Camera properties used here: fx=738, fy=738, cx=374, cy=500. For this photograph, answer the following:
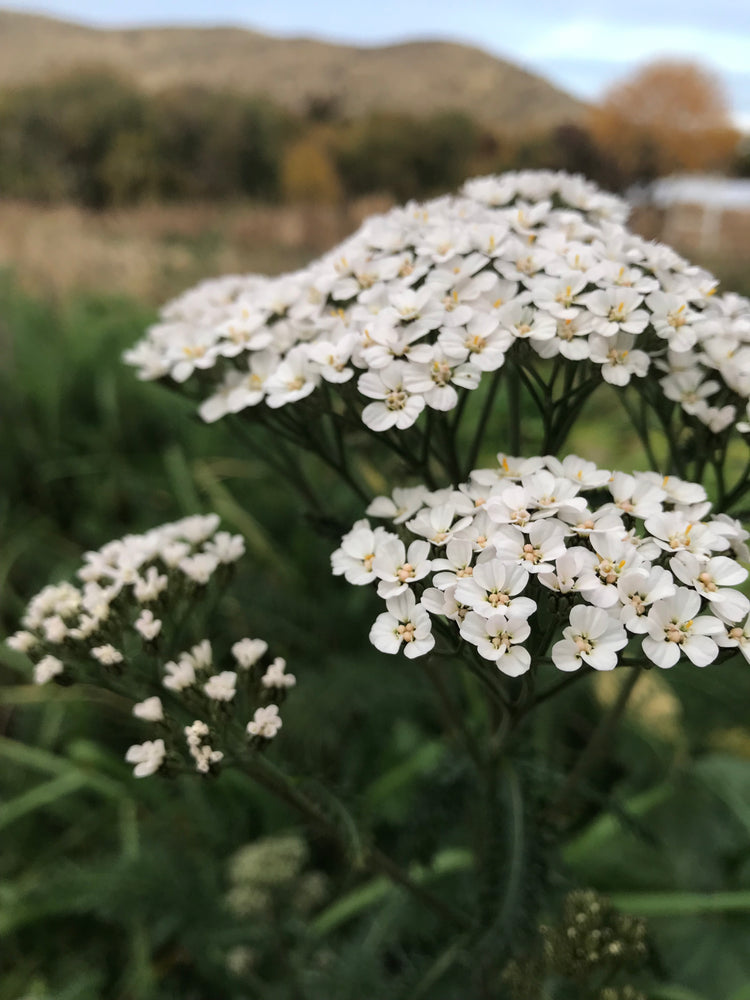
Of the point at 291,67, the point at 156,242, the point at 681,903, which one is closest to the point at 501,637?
the point at 681,903

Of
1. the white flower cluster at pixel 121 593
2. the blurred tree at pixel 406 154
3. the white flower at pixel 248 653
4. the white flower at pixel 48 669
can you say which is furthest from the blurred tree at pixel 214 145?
the white flower at pixel 248 653

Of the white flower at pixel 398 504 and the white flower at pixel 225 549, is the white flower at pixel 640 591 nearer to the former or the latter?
the white flower at pixel 398 504

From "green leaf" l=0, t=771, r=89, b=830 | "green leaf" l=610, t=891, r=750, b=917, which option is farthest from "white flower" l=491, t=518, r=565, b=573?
"green leaf" l=0, t=771, r=89, b=830

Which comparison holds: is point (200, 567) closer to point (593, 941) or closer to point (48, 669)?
point (48, 669)

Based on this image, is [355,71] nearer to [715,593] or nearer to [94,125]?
[94,125]

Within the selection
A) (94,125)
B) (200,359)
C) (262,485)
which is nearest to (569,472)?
(200,359)

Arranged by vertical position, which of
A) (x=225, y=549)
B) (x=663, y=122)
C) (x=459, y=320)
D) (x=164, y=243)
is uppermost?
(x=663, y=122)
